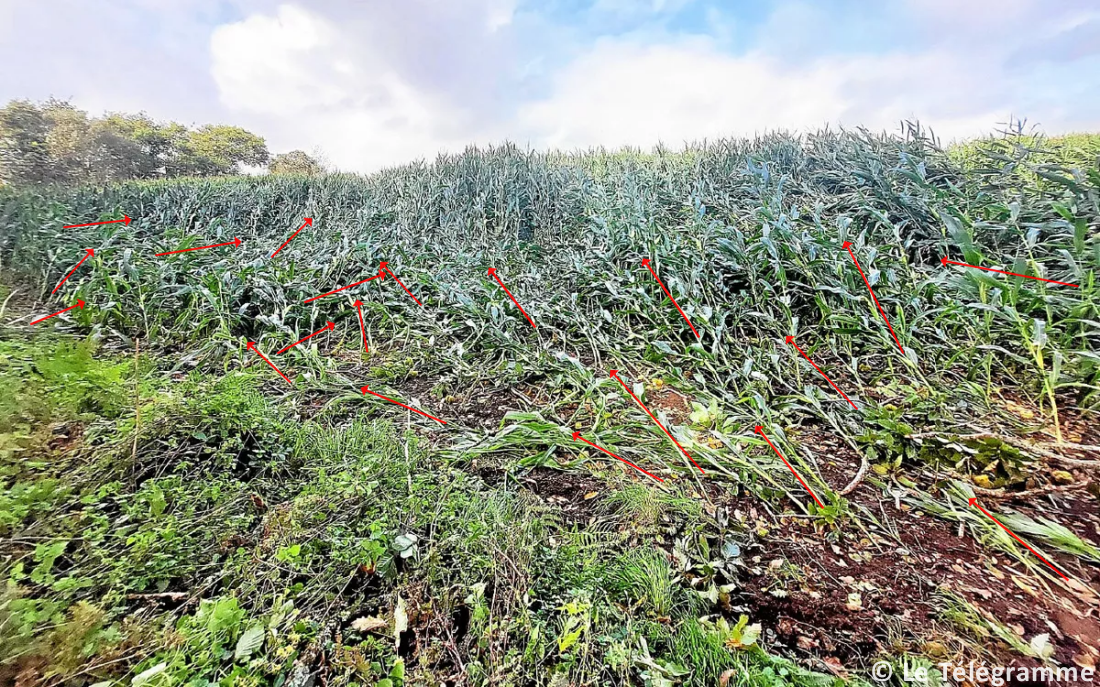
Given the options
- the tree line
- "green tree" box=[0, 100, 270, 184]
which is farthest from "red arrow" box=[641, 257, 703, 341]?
"green tree" box=[0, 100, 270, 184]

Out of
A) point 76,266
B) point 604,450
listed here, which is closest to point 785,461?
point 604,450

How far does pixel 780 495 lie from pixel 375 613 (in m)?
1.19

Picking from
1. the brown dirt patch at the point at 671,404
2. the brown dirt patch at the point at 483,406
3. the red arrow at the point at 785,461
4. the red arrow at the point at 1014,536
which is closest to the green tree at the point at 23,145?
the brown dirt patch at the point at 483,406

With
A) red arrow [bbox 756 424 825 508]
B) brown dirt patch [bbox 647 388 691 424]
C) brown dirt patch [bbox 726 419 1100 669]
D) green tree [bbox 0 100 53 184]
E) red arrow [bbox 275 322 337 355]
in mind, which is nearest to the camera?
brown dirt patch [bbox 726 419 1100 669]

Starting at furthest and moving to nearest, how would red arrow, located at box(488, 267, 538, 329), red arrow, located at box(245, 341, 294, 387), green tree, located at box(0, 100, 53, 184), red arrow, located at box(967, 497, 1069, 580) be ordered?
1. green tree, located at box(0, 100, 53, 184)
2. red arrow, located at box(488, 267, 538, 329)
3. red arrow, located at box(245, 341, 294, 387)
4. red arrow, located at box(967, 497, 1069, 580)

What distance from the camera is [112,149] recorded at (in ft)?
20.5

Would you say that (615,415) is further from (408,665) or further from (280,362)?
(280,362)

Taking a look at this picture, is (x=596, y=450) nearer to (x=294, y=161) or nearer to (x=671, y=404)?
(x=671, y=404)

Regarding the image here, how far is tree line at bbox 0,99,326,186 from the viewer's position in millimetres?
5102

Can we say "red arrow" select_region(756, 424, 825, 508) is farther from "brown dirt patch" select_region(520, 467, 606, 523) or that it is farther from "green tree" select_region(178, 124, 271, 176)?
"green tree" select_region(178, 124, 271, 176)

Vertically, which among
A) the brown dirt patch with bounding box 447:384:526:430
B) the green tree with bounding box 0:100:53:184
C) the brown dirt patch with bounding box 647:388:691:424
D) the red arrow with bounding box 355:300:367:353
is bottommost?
the brown dirt patch with bounding box 647:388:691:424

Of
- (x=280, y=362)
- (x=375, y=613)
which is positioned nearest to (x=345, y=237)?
(x=280, y=362)

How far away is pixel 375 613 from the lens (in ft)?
3.50

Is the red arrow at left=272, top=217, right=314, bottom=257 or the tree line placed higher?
the tree line
